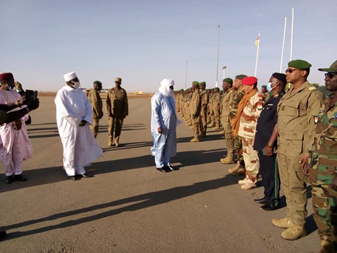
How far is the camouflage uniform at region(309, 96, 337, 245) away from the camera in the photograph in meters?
2.43

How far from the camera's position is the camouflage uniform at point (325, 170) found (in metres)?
2.43

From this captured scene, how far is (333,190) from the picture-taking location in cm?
244

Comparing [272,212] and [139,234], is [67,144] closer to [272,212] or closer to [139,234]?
[139,234]

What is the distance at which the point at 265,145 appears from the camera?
156 inches

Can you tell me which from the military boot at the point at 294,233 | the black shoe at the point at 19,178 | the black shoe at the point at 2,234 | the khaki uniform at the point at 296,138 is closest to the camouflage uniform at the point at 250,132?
the khaki uniform at the point at 296,138

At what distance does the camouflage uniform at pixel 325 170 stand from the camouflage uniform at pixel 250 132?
1.87 m

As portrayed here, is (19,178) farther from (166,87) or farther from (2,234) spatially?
(166,87)

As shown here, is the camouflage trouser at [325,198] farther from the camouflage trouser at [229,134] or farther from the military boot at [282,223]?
the camouflage trouser at [229,134]

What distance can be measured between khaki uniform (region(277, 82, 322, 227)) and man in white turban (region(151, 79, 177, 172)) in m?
2.96

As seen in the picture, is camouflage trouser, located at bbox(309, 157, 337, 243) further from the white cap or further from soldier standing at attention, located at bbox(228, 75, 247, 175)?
the white cap

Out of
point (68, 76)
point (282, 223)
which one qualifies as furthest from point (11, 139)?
point (282, 223)

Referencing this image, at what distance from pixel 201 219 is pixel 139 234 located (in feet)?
3.11

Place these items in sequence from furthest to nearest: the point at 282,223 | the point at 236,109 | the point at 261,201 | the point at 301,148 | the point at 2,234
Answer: the point at 236,109 < the point at 261,201 < the point at 282,223 < the point at 2,234 < the point at 301,148

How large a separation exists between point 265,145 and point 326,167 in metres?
1.49
